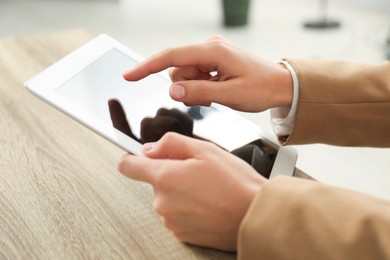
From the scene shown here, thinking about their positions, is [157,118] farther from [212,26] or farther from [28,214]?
[212,26]

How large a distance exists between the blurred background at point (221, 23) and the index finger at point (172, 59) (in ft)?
5.14

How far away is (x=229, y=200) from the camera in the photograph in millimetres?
642

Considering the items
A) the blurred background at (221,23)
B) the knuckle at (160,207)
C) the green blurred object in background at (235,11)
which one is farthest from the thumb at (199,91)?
the green blurred object in background at (235,11)

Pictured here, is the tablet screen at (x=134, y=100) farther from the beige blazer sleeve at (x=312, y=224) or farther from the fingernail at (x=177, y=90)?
the beige blazer sleeve at (x=312, y=224)

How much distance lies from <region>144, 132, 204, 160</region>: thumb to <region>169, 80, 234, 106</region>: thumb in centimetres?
15

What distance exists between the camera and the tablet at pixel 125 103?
2.64ft

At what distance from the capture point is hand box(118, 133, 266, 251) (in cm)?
64

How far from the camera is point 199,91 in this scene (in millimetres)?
830

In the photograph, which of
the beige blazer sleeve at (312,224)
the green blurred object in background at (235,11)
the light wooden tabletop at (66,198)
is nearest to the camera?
the beige blazer sleeve at (312,224)

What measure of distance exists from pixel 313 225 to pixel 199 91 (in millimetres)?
303

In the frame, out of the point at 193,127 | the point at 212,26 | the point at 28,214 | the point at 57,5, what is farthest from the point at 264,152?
the point at 57,5

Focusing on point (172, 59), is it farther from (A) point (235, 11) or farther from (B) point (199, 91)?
(A) point (235, 11)

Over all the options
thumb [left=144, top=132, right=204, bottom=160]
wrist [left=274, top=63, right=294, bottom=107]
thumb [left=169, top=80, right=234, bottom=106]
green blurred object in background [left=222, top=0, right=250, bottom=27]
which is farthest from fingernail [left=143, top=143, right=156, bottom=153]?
green blurred object in background [left=222, top=0, right=250, bottom=27]

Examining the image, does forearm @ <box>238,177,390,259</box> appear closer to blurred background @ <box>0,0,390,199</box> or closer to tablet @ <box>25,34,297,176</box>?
tablet @ <box>25,34,297,176</box>
